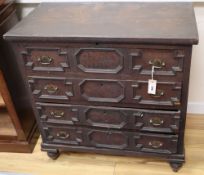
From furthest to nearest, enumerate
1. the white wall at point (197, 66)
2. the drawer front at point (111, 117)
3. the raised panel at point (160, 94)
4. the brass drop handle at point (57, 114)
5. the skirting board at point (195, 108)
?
1. the skirting board at point (195, 108)
2. the white wall at point (197, 66)
3. the brass drop handle at point (57, 114)
4. the drawer front at point (111, 117)
5. the raised panel at point (160, 94)

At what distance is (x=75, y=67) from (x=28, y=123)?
0.64 m

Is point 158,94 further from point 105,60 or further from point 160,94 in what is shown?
point 105,60

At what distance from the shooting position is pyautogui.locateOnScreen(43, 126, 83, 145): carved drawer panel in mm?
1504

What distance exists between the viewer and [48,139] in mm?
1574

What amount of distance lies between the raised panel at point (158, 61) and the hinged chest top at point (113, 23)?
0.19 ft

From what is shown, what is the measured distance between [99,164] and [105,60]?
2.22 feet

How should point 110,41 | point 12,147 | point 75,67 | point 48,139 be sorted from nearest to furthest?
point 110,41, point 75,67, point 48,139, point 12,147

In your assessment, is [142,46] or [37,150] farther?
[37,150]

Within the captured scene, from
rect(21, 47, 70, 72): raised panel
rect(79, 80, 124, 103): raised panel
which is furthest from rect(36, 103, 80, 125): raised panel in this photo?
rect(21, 47, 70, 72): raised panel

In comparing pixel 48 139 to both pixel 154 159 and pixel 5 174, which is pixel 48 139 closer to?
pixel 5 174

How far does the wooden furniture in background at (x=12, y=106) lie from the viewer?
145 cm

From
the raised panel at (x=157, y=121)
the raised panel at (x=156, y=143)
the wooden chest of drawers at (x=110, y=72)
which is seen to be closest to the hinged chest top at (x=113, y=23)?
the wooden chest of drawers at (x=110, y=72)

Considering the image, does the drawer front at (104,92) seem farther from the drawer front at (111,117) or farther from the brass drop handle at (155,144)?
the brass drop handle at (155,144)

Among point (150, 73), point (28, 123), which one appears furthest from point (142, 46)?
point (28, 123)
